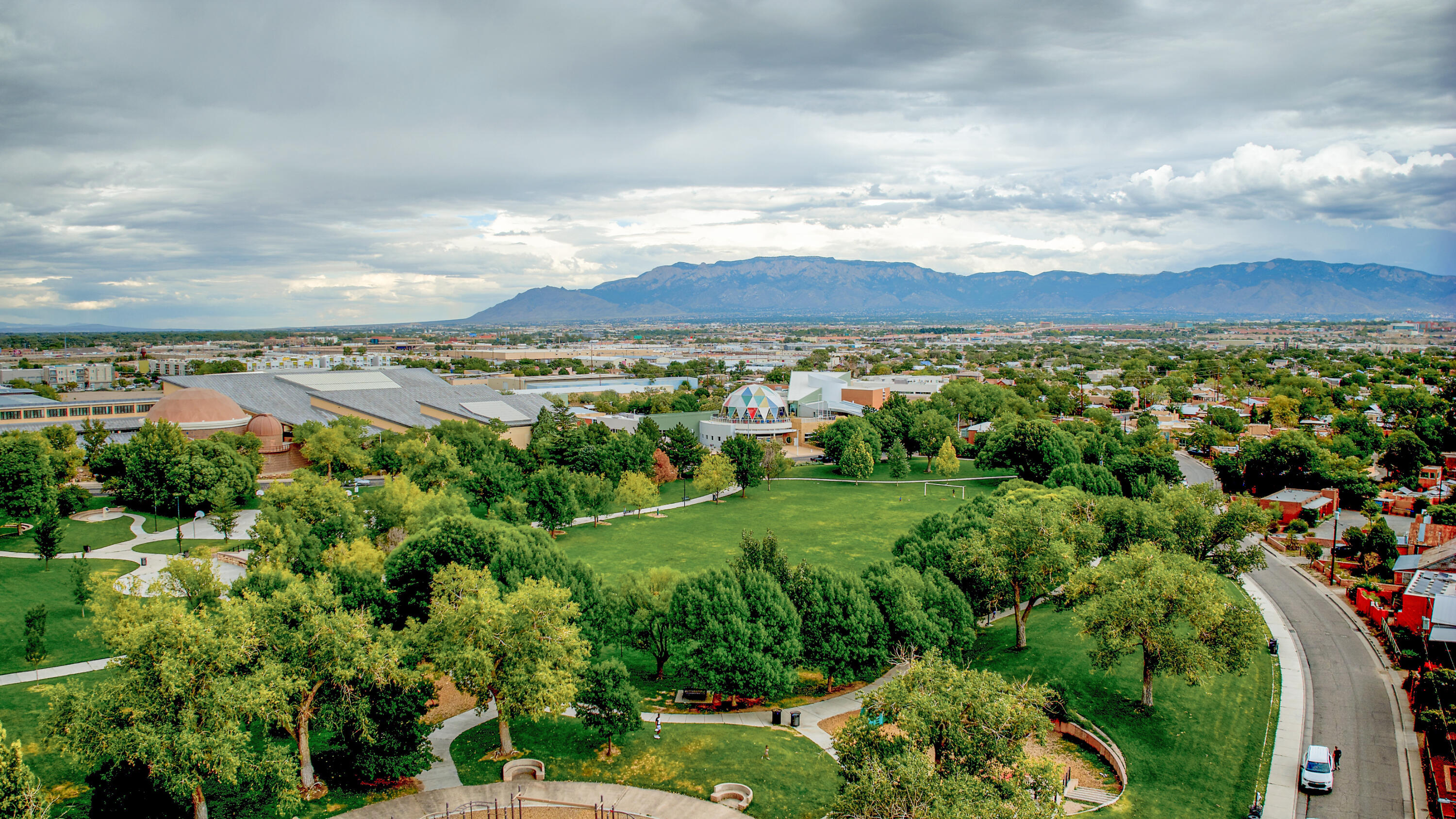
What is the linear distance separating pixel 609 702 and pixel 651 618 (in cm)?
754

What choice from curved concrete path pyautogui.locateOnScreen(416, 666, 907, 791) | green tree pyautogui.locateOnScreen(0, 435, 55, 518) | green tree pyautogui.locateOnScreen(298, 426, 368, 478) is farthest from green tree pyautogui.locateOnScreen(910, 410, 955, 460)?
green tree pyautogui.locateOnScreen(0, 435, 55, 518)

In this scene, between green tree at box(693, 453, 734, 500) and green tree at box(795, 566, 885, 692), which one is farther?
green tree at box(693, 453, 734, 500)

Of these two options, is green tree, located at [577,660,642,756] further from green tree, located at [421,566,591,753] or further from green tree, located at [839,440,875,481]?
green tree, located at [839,440,875,481]

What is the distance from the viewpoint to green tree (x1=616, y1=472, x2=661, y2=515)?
64.1 metres

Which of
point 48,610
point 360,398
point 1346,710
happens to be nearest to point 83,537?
point 48,610

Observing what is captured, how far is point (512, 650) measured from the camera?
26.3m

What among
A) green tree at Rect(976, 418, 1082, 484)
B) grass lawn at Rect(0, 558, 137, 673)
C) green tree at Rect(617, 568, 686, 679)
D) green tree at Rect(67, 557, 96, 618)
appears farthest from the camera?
green tree at Rect(976, 418, 1082, 484)

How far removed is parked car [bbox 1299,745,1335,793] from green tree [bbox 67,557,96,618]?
4644 centimetres

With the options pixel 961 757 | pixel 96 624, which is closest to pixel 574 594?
pixel 96 624

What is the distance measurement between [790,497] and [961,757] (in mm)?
51049

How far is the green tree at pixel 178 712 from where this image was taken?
20.5 meters

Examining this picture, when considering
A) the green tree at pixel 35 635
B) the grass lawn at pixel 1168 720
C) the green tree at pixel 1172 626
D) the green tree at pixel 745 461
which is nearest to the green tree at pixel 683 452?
the green tree at pixel 745 461

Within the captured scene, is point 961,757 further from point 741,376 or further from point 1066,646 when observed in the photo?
point 741,376

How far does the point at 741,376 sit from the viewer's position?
6393 inches
